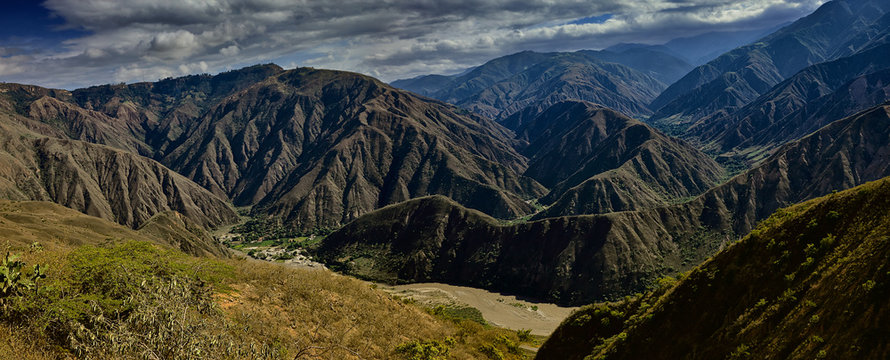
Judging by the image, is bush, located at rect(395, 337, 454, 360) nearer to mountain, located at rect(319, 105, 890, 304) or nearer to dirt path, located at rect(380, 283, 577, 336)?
dirt path, located at rect(380, 283, 577, 336)

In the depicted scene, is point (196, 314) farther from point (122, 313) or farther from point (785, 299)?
point (785, 299)

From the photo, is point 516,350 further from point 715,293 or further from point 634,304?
point 715,293

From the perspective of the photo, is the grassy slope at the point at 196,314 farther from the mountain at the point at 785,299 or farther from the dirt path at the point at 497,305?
the dirt path at the point at 497,305

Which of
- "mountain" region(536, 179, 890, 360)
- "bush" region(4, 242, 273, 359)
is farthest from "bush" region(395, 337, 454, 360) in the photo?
"bush" region(4, 242, 273, 359)

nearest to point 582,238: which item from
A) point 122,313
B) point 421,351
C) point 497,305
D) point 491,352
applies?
point 497,305

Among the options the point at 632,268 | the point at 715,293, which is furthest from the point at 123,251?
the point at 632,268

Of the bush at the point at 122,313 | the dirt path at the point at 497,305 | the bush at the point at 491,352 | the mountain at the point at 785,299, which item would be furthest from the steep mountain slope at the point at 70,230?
the dirt path at the point at 497,305
